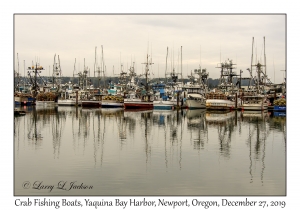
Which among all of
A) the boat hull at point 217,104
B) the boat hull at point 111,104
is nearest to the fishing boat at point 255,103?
the boat hull at point 217,104

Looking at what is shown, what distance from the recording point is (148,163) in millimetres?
22297

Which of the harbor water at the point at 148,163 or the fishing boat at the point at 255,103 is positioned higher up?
the fishing boat at the point at 255,103

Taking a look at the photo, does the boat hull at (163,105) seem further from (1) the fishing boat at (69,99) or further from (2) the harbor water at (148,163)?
(2) the harbor water at (148,163)

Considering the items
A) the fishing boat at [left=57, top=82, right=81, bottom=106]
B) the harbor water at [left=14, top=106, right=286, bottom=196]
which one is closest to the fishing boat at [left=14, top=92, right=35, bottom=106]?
the fishing boat at [left=57, top=82, right=81, bottom=106]

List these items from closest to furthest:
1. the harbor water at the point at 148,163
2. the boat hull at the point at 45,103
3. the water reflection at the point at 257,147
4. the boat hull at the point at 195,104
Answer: the harbor water at the point at 148,163, the water reflection at the point at 257,147, the boat hull at the point at 195,104, the boat hull at the point at 45,103

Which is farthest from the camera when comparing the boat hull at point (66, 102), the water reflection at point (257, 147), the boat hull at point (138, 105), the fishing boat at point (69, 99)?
the fishing boat at point (69, 99)

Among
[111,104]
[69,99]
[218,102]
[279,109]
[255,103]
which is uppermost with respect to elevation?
[69,99]

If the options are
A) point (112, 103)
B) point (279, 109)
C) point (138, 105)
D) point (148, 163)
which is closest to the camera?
point (148, 163)

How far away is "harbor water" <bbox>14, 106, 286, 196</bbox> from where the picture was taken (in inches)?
679

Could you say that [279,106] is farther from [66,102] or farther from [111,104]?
[66,102]

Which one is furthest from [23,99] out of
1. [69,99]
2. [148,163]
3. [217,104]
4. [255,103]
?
[148,163]

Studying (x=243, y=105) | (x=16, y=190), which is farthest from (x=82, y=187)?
(x=243, y=105)

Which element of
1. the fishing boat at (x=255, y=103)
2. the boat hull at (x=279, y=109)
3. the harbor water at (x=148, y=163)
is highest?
the fishing boat at (x=255, y=103)

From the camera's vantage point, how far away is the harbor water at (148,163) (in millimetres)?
17250
